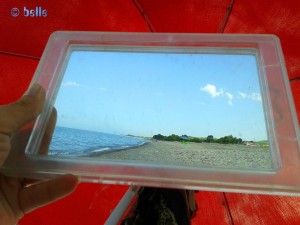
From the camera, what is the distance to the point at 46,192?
1.84ft

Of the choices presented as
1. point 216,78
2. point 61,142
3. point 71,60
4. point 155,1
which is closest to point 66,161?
point 61,142

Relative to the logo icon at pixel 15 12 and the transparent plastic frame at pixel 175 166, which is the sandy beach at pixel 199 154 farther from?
the logo icon at pixel 15 12

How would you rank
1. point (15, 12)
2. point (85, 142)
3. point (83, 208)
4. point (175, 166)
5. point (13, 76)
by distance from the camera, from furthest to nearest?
point (83, 208), point (13, 76), point (15, 12), point (85, 142), point (175, 166)

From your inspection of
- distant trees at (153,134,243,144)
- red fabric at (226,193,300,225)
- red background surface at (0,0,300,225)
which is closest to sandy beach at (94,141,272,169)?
distant trees at (153,134,243,144)

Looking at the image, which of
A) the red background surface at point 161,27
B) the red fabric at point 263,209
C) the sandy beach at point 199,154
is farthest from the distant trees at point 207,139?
the red fabric at point 263,209

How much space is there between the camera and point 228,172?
1.43 feet

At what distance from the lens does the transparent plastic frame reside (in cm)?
43

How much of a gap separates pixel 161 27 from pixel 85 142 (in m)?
0.75

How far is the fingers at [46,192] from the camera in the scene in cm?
49

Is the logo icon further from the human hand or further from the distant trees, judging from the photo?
the distant trees

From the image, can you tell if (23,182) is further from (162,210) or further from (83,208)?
(83,208)

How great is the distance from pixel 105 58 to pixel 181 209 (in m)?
0.35

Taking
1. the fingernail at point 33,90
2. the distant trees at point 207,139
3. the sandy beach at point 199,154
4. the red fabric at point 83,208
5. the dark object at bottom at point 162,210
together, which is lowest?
the red fabric at point 83,208

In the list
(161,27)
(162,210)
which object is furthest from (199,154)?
(161,27)
